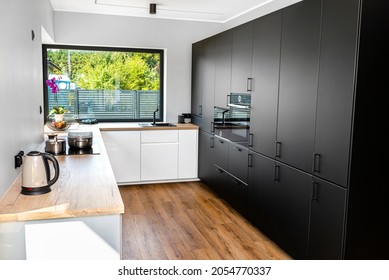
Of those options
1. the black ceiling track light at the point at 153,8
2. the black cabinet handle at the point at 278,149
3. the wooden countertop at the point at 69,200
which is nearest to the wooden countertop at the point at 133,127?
the black ceiling track light at the point at 153,8

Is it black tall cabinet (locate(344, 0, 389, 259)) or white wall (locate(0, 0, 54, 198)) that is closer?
white wall (locate(0, 0, 54, 198))

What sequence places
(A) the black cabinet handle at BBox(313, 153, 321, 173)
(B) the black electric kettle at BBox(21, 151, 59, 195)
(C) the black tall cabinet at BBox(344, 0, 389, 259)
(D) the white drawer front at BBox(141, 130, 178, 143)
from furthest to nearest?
1. (D) the white drawer front at BBox(141, 130, 178, 143)
2. (A) the black cabinet handle at BBox(313, 153, 321, 173)
3. (C) the black tall cabinet at BBox(344, 0, 389, 259)
4. (B) the black electric kettle at BBox(21, 151, 59, 195)

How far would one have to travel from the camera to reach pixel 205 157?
5.32 m

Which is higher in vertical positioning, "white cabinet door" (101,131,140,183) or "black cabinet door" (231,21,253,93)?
"black cabinet door" (231,21,253,93)

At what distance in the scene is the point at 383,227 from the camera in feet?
8.32

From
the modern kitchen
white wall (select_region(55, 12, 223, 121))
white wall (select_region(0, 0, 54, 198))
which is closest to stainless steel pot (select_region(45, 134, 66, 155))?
the modern kitchen

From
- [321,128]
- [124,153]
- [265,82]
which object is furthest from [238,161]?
[124,153]

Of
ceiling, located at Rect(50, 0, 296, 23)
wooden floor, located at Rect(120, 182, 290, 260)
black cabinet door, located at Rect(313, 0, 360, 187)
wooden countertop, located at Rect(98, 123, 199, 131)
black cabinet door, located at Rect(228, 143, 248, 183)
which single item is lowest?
wooden floor, located at Rect(120, 182, 290, 260)

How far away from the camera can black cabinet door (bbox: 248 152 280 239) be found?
340 centimetres

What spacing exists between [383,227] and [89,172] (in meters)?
2.02

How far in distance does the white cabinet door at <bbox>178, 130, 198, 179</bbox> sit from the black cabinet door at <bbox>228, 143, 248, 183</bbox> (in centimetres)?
118

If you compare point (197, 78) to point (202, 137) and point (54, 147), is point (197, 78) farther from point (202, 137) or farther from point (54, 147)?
point (54, 147)

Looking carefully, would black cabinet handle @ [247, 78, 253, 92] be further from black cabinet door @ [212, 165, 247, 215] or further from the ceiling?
the ceiling

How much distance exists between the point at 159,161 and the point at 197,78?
133cm
